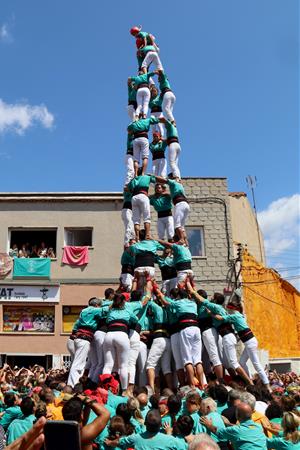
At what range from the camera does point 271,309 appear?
24859 mm

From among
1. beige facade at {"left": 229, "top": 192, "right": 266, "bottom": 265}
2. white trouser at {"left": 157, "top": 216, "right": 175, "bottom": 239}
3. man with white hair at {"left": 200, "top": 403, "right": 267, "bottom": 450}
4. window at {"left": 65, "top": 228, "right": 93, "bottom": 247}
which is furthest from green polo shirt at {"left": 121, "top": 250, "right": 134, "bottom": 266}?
beige facade at {"left": 229, "top": 192, "right": 266, "bottom": 265}

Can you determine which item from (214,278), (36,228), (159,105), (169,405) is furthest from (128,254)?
(36,228)

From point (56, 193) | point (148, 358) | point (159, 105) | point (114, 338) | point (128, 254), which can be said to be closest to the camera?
point (114, 338)

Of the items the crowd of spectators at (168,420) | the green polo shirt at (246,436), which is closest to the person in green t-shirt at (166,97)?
the crowd of spectators at (168,420)

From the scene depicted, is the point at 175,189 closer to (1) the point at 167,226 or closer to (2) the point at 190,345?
(1) the point at 167,226

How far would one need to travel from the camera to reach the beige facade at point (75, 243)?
20.3 m

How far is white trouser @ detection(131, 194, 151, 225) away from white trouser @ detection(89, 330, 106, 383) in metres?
3.09

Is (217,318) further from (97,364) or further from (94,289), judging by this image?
(94,289)

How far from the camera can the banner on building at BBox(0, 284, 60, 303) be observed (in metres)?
20.7

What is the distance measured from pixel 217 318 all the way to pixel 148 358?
1593 mm

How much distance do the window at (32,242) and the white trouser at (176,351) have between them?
45.7ft

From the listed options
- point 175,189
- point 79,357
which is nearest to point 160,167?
point 175,189

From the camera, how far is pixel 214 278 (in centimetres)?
2083

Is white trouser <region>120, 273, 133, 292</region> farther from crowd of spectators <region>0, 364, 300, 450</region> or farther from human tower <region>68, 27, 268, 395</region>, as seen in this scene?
crowd of spectators <region>0, 364, 300, 450</region>
